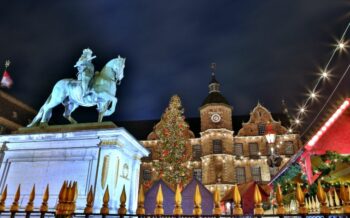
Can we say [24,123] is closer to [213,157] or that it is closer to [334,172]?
[213,157]

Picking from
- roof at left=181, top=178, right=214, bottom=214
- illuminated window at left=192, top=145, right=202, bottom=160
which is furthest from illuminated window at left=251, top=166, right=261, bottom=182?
roof at left=181, top=178, right=214, bottom=214

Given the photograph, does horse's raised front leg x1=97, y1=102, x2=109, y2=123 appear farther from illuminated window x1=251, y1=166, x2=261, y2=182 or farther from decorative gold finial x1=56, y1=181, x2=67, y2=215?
illuminated window x1=251, y1=166, x2=261, y2=182

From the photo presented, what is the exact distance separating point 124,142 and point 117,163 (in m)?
0.53

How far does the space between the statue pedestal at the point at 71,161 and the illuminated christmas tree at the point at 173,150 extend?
61.0 ft

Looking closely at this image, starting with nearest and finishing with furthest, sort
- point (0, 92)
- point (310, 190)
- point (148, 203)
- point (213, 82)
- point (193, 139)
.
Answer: point (310, 190) < point (148, 203) < point (0, 92) < point (193, 139) < point (213, 82)

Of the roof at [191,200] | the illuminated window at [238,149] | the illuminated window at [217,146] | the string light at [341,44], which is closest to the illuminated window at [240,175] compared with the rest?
the illuminated window at [238,149]

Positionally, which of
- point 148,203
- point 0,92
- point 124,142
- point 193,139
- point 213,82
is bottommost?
point 148,203

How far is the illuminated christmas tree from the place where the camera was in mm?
24547

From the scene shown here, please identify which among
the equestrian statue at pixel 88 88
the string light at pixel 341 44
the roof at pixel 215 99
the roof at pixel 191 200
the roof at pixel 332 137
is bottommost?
the roof at pixel 191 200

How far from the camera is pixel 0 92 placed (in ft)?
91.7

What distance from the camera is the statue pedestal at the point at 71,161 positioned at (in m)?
5.19

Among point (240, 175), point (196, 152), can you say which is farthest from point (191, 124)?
point (240, 175)

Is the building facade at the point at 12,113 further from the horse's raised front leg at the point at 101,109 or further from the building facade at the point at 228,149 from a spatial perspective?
the horse's raised front leg at the point at 101,109

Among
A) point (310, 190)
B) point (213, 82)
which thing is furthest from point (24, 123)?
point (310, 190)
